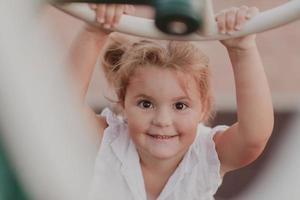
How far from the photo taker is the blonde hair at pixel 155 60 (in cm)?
134

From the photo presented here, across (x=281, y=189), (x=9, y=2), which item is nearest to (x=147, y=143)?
(x=281, y=189)

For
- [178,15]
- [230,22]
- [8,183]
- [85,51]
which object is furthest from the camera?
[85,51]

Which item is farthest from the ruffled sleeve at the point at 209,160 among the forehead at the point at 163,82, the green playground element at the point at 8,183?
the green playground element at the point at 8,183

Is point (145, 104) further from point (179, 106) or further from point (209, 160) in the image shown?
point (209, 160)

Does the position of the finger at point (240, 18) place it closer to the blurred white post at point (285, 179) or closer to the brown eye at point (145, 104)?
the blurred white post at point (285, 179)

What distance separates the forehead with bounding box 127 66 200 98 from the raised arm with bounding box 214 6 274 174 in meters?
0.09

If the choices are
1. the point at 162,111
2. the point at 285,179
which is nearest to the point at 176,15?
the point at 285,179

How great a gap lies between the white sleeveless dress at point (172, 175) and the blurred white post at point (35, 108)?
40cm

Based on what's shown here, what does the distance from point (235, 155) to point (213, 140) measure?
0.08m

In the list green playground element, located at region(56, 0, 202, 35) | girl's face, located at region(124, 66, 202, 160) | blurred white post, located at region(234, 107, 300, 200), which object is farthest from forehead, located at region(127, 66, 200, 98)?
green playground element, located at region(56, 0, 202, 35)

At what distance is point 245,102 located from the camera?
1.23 m

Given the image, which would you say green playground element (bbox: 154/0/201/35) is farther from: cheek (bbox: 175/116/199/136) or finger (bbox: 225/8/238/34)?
cheek (bbox: 175/116/199/136)

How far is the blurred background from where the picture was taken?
1017mm

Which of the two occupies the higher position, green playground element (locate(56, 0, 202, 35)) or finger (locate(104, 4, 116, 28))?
green playground element (locate(56, 0, 202, 35))
